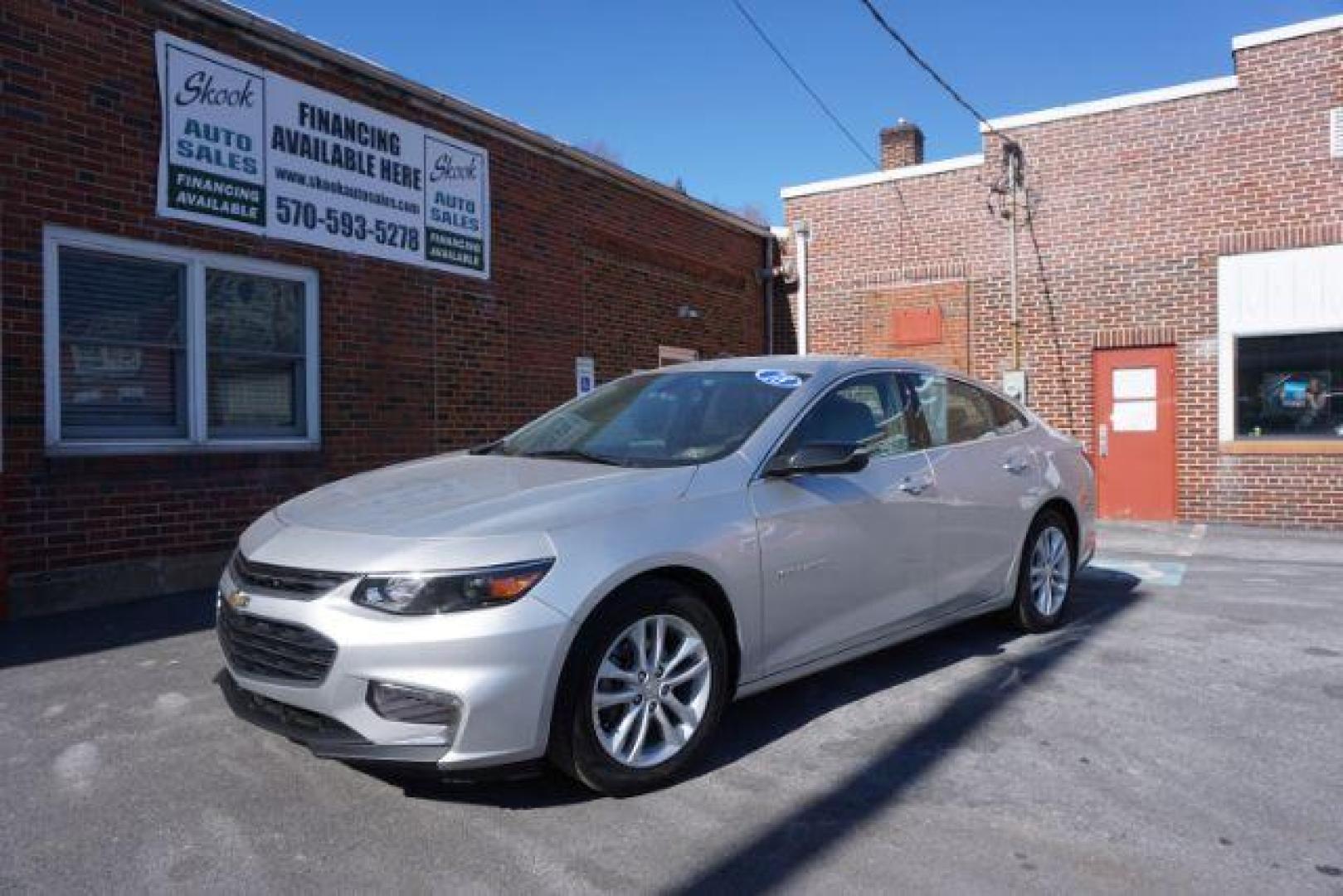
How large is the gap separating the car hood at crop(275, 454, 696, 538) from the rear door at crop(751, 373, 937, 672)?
53 cm

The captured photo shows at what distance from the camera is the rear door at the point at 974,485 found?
15.9 ft

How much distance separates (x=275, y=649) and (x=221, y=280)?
16.1 feet

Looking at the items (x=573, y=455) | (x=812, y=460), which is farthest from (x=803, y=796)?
(x=573, y=455)

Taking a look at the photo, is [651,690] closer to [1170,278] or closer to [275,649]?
[275,649]

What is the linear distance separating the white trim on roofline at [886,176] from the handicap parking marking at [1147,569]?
20.5ft

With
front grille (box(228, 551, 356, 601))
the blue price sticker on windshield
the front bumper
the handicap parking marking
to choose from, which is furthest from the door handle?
the handicap parking marking

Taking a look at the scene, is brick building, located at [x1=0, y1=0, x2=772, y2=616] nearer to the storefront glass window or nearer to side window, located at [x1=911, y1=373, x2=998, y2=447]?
side window, located at [x1=911, y1=373, x2=998, y2=447]

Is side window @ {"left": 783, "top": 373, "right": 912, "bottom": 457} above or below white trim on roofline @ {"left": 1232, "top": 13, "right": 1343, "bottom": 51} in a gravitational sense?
below

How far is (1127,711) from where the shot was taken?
4.31 m

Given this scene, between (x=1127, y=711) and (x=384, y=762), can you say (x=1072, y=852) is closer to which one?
(x=1127, y=711)

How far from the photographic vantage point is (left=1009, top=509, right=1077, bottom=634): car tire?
553 centimetres

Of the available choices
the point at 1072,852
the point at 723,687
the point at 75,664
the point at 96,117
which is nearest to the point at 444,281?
the point at 96,117

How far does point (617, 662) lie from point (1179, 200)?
1082cm

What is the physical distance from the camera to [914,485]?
4625mm
